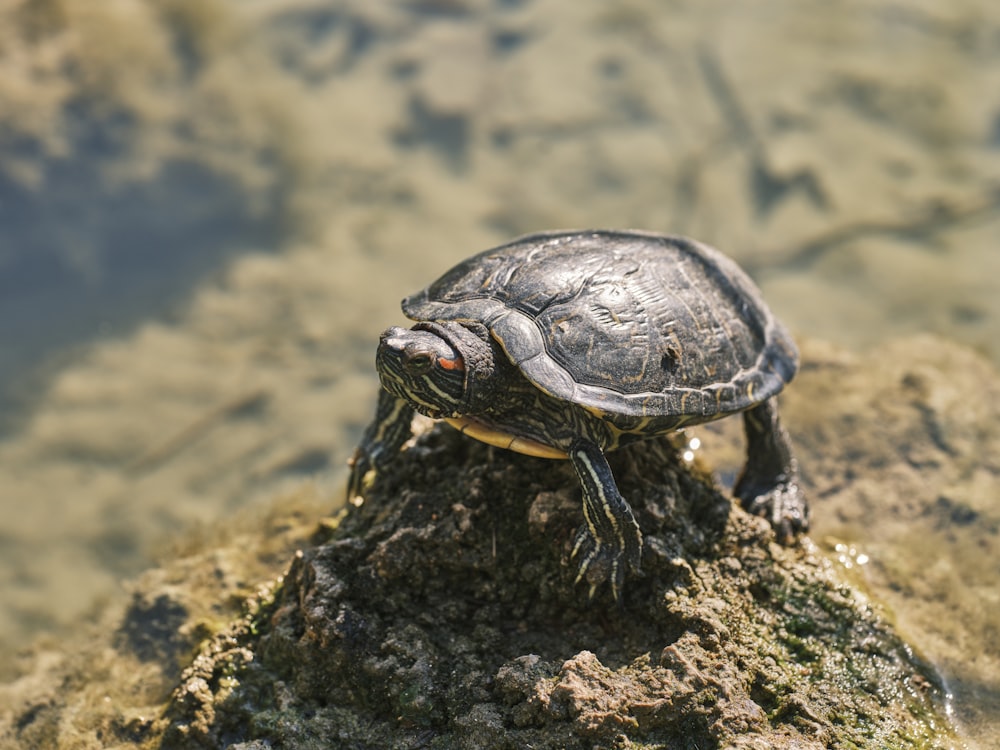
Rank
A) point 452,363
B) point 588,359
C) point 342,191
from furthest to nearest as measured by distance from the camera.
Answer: point 342,191 < point 588,359 < point 452,363

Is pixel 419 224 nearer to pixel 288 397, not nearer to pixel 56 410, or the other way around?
pixel 288 397

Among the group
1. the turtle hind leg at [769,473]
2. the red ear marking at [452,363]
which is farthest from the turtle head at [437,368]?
the turtle hind leg at [769,473]

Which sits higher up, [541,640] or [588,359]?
[588,359]

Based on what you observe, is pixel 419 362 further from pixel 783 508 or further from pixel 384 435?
pixel 783 508

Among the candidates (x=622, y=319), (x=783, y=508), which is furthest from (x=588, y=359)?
(x=783, y=508)

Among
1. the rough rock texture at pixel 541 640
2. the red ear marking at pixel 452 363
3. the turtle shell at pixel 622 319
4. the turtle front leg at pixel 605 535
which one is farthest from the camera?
the turtle shell at pixel 622 319

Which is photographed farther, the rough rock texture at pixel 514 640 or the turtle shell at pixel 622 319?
the turtle shell at pixel 622 319

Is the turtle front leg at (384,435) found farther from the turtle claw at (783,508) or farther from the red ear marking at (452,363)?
the turtle claw at (783,508)
